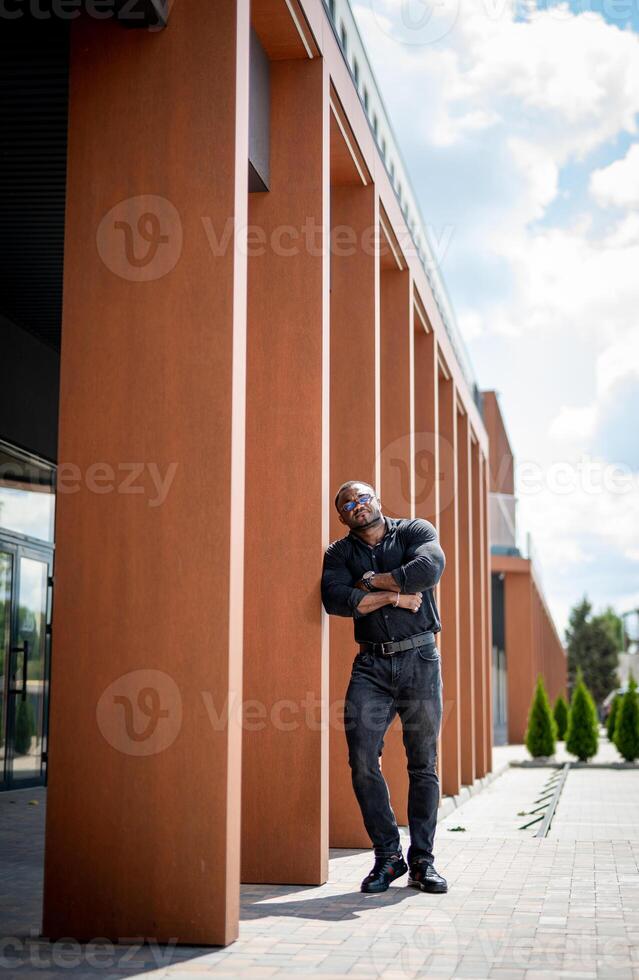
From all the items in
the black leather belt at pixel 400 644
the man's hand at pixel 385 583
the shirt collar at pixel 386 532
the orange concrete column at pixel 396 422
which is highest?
the orange concrete column at pixel 396 422

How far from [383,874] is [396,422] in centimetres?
493

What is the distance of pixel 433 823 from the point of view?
629 cm

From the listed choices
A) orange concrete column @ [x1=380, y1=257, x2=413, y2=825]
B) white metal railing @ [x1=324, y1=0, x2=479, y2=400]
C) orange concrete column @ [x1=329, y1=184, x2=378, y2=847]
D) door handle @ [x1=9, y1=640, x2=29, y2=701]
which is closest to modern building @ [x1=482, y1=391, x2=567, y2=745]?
white metal railing @ [x1=324, y1=0, x2=479, y2=400]

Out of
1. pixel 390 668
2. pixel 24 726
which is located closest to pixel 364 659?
pixel 390 668

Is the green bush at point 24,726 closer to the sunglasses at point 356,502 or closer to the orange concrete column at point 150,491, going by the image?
the sunglasses at point 356,502

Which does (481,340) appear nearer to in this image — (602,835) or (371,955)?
(602,835)

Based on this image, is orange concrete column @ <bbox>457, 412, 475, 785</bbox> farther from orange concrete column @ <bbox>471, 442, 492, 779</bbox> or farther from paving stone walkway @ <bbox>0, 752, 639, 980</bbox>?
paving stone walkway @ <bbox>0, 752, 639, 980</bbox>

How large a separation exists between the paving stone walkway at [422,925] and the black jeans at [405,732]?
35cm

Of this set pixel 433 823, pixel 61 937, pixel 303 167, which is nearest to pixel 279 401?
pixel 303 167

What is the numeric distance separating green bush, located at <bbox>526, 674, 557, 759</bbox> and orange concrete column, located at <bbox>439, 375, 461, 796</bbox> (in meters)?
9.51

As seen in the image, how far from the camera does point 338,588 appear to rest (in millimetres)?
6395

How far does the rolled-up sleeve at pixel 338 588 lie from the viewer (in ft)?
20.6

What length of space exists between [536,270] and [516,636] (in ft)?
59.3

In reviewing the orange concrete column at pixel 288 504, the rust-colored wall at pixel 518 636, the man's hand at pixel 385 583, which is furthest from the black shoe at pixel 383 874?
the rust-colored wall at pixel 518 636
